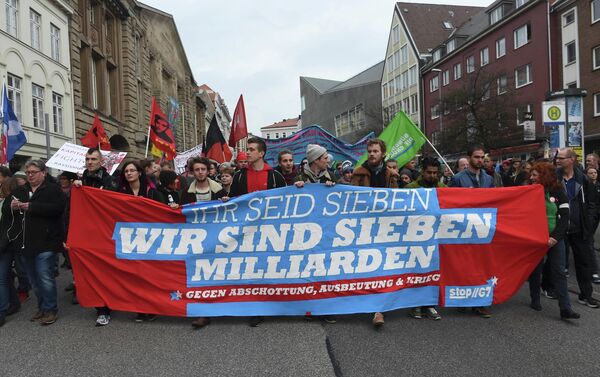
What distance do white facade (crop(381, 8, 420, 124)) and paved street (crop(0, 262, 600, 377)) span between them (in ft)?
158

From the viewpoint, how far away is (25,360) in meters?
4.15

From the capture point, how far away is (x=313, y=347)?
4285 mm

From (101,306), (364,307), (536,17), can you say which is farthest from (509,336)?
(536,17)

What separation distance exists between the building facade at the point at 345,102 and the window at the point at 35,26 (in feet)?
115

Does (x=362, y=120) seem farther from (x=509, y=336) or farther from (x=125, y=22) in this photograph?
(x=509, y=336)

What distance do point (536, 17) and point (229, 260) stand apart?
34740 mm

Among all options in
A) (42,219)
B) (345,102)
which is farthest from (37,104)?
(345,102)

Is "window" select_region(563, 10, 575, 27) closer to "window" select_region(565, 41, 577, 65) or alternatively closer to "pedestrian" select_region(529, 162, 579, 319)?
"window" select_region(565, 41, 577, 65)

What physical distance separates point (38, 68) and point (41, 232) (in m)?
17.2

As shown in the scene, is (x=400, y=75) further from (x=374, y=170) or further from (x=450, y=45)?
(x=374, y=170)

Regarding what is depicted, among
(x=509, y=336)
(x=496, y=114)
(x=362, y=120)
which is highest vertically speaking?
(x=362, y=120)

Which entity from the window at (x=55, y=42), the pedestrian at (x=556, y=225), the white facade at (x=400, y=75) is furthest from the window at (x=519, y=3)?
the pedestrian at (x=556, y=225)

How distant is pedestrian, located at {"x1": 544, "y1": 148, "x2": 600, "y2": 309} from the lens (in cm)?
550

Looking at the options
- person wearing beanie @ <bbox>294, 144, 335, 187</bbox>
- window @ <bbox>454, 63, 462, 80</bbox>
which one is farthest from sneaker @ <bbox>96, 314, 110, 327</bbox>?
window @ <bbox>454, 63, 462, 80</bbox>
